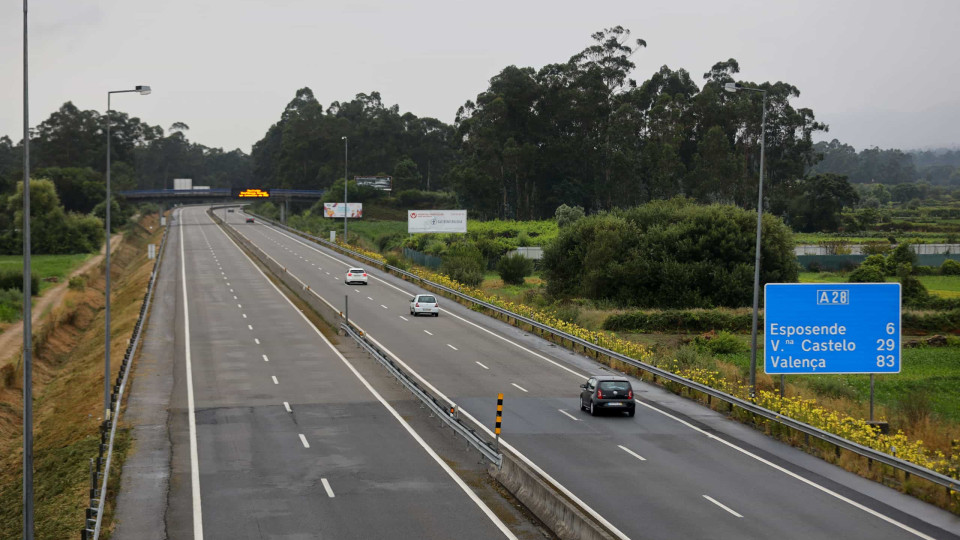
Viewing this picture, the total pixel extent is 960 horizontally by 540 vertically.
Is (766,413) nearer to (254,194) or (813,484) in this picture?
(813,484)

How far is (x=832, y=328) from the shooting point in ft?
97.0

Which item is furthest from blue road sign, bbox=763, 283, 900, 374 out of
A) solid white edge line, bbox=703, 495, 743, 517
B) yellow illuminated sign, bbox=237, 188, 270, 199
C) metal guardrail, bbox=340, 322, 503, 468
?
yellow illuminated sign, bbox=237, 188, 270, 199

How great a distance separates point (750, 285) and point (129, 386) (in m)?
42.1

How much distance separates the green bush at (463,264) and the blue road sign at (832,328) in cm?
4675

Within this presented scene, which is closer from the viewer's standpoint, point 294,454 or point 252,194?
point 294,454

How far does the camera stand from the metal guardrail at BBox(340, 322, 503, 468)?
24375 millimetres

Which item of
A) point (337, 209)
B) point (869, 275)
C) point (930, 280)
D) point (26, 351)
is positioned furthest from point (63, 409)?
point (337, 209)

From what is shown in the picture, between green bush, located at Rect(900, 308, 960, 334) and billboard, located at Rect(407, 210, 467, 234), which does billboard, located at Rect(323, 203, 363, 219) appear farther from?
green bush, located at Rect(900, 308, 960, 334)

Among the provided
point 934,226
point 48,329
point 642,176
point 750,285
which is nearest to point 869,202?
point 934,226

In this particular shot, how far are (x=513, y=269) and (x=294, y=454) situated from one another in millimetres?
58487

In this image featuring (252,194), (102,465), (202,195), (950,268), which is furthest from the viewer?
(202,195)

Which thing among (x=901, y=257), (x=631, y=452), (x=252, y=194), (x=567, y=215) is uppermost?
(x=252, y=194)

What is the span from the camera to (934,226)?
454 feet

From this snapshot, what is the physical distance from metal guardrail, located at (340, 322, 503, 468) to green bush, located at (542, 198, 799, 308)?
27.6 metres
